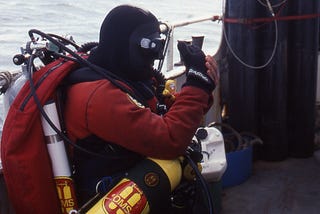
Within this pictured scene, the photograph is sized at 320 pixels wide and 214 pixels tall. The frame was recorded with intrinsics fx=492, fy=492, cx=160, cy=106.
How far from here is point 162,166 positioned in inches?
78.4

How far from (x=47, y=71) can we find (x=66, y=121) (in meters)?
0.22

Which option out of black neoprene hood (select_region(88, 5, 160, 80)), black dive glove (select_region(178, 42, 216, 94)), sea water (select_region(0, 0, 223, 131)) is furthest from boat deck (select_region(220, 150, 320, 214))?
sea water (select_region(0, 0, 223, 131))

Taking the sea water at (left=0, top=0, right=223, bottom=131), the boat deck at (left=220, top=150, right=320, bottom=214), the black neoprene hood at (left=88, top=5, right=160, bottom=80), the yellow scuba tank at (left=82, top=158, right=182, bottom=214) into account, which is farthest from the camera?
the sea water at (left=0, top=0, right=223, bottom=131)

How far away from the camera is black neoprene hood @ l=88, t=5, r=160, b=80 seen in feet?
6.46

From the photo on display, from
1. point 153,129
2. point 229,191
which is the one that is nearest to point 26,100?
point 153,129

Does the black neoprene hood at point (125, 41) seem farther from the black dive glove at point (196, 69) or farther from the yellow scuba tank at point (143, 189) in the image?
the yellow scuba tank at point (143, 189)

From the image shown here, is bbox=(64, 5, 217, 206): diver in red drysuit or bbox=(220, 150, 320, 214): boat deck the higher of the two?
bbox=(64, 5, 217, 206): diver in red drysuit

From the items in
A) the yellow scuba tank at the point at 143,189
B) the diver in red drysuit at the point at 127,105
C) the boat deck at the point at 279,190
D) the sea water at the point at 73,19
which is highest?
the diver in red drysuit at the point at 127,105

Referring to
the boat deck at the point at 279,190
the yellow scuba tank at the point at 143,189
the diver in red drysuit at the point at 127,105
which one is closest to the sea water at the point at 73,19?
the boat deck at the point at 279,190

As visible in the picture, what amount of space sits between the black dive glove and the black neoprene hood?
15cm

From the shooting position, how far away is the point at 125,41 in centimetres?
197

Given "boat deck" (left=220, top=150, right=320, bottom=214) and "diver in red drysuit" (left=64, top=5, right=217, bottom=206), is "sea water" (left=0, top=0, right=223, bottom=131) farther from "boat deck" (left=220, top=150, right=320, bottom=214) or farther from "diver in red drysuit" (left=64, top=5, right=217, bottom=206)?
"diver in red drysuit" (left=64, top=5, right=217, bottom=206)

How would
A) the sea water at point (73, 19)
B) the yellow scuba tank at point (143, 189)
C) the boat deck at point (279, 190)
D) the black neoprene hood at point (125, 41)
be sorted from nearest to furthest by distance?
1. the yellow scuba tank at point (143, 189)
2. the black neoprene hood at point (125, 41)
3. the boat deck at point (279, 190)
4. the sea water at point (73, 19)

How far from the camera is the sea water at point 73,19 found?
1320 cm
